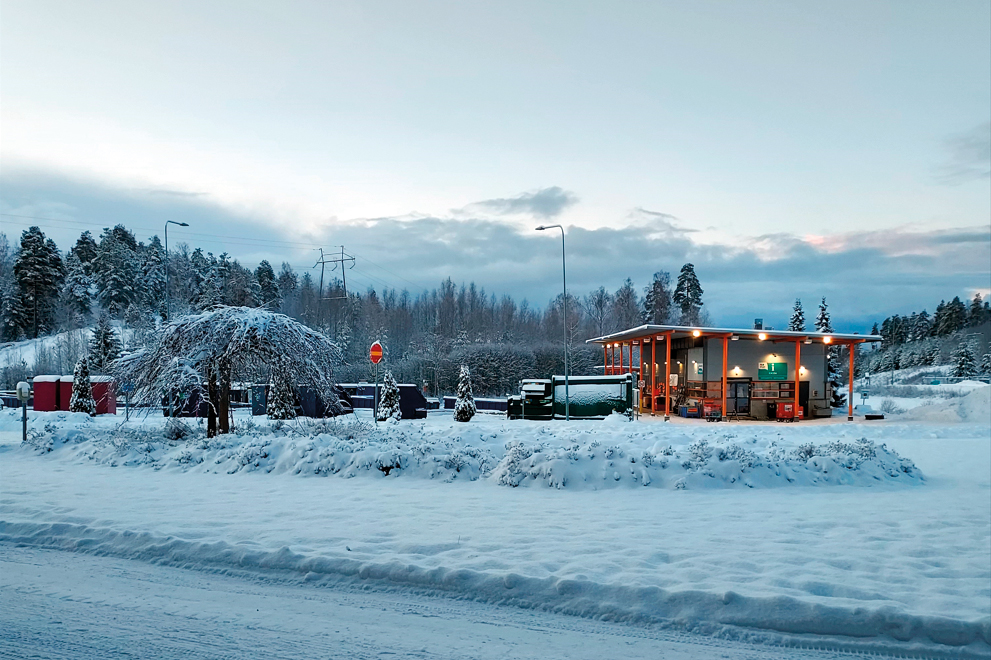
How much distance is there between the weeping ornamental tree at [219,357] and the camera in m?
13.3

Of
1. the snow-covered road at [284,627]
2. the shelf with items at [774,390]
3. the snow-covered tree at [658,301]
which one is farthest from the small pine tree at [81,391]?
the snow-covered tree at [658,301]

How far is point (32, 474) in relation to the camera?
10.5 metres

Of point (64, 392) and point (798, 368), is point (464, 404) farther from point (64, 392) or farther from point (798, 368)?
point (64, 392)

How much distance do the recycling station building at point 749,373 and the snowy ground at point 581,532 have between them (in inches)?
597

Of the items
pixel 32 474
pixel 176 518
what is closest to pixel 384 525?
pixel 176 518

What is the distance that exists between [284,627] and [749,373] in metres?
27.2

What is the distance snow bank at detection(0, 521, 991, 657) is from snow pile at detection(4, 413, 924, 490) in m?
4.04

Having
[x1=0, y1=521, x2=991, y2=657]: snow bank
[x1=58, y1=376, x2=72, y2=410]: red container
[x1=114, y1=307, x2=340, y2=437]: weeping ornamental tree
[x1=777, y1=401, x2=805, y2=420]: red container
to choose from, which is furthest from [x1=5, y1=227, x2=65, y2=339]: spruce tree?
[x1=0, y1=521, x2=991, y2=657]: snow bank

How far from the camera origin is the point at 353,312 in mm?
75188

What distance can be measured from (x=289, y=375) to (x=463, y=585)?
32.3 feet

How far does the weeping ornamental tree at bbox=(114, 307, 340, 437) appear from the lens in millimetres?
13328

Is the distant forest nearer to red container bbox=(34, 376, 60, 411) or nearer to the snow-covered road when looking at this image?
red container bbox=(34, 376, 60, 411)

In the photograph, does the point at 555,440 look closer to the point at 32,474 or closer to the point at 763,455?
the point at 763,455

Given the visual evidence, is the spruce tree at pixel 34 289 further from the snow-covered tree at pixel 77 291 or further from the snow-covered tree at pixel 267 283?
the snow-covered tree at pixel 267 283
